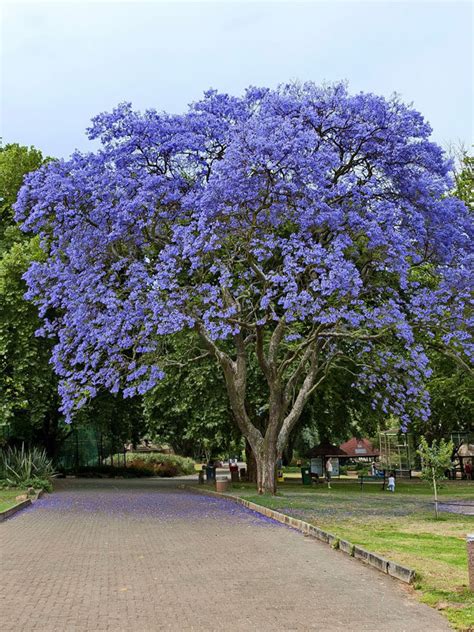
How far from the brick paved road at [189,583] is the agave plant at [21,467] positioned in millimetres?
9719

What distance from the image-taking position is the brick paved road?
6730 millimetres

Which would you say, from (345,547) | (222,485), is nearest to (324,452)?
(222,485)

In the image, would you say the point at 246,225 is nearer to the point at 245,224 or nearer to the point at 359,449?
the point at 245,224

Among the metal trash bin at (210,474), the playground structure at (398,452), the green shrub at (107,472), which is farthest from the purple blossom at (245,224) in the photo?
the green shrub at (107,472)

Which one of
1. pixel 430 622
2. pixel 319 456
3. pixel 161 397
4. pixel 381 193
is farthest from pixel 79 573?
pixel 319 456

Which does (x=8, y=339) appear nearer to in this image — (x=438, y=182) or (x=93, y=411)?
(x=93, y=411)

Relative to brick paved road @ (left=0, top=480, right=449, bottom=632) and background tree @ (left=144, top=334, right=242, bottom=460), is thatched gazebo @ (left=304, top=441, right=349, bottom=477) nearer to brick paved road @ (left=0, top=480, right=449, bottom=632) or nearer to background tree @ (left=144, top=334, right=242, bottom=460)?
background tree @ (left=144, top=334, right=242, bottom=460)

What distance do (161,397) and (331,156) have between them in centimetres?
1503

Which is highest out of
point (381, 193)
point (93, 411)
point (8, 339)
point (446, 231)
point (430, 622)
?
point (381, 193)

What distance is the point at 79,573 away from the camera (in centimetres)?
921

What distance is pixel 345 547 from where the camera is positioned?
1066 centimetres

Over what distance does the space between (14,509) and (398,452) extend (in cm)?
3860

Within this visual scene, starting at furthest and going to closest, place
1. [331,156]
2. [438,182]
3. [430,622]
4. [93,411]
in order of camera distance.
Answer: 1. [93,411]
2. [438,182]
3. [331,156]
4. [430,622]

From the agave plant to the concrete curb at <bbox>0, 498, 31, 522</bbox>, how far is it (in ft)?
15.1
